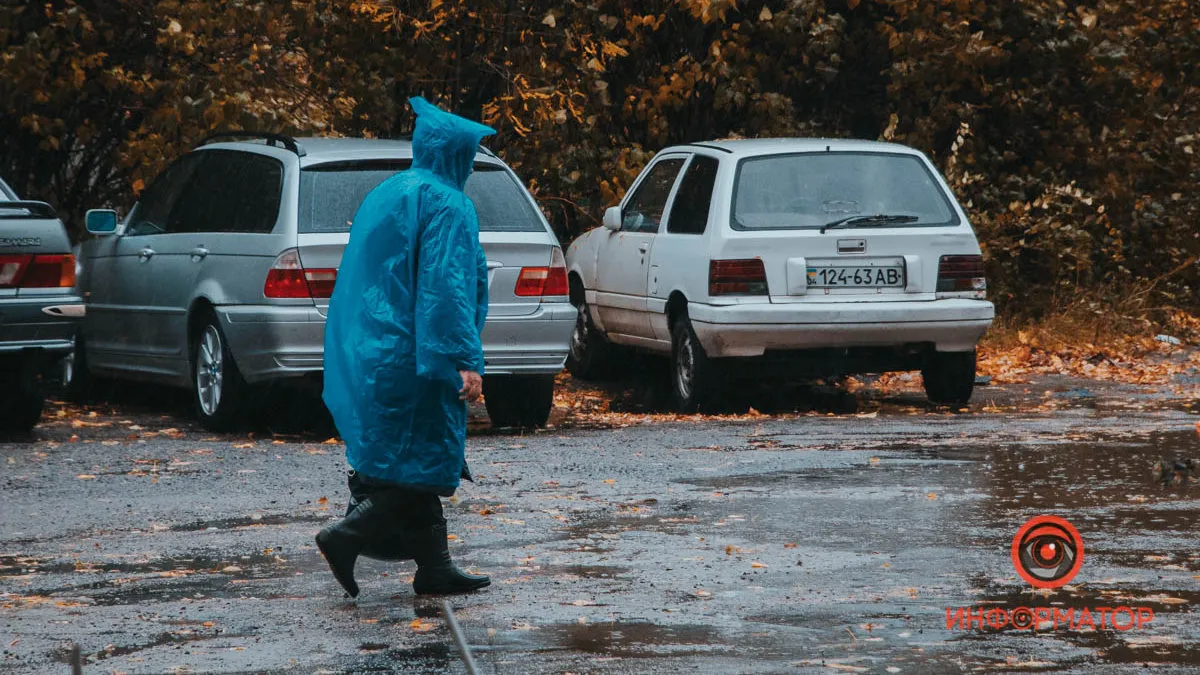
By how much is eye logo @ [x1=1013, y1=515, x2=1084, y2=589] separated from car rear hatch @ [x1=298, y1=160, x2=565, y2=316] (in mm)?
3930

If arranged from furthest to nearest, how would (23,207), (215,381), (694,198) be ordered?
(694,198) → (215,381) → (23,207)

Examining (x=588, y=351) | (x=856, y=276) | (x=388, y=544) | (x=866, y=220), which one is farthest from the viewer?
(x=588, y=351)

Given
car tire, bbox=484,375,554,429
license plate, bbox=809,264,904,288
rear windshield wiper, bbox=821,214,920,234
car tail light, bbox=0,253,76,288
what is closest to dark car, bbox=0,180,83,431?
car tail light, bbox=0,253,76,288

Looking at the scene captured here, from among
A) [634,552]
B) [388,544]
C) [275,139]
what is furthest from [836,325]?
[388,544]

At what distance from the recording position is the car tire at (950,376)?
39.8 ft

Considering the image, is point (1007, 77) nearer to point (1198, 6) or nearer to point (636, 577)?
point (1198, 6)

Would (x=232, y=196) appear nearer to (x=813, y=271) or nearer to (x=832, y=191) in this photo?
(x=813, y=271)

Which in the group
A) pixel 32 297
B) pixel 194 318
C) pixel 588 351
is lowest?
pixel 588 351

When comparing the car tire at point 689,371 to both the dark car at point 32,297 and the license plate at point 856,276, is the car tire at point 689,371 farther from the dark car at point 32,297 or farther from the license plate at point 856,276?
the dark car at point 32,297

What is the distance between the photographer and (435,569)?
6.14 m

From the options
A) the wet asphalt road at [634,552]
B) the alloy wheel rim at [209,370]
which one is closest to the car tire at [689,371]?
the wet asphalt road at [634,552]

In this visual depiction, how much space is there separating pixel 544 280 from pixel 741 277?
1.40 meters

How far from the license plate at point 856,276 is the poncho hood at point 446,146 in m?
5.53

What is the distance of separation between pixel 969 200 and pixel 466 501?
34.6ft
